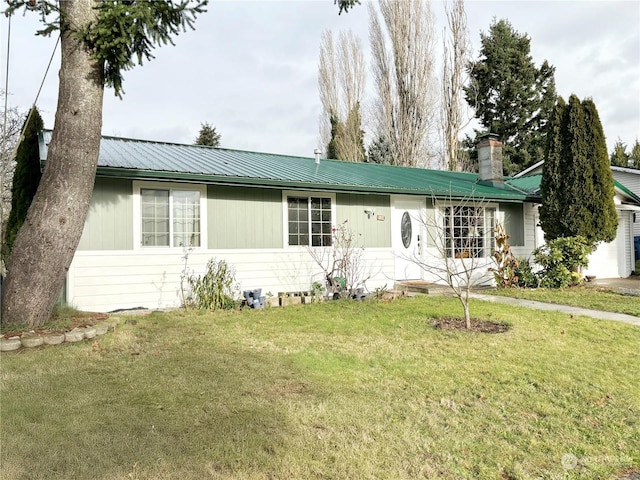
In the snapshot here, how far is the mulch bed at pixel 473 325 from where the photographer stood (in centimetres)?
602

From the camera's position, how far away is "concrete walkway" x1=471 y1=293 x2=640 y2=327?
22.7ft

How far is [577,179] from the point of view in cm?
1109

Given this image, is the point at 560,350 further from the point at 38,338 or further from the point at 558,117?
the point at 558,117

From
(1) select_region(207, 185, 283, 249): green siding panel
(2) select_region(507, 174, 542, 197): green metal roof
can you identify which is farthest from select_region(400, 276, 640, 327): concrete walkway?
(1) select_region(207, 185, 283, 249): green siding panel

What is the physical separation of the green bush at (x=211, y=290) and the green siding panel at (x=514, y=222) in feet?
26.4

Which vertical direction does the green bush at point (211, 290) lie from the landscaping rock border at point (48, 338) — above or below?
above

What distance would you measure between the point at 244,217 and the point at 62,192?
374 centimetres

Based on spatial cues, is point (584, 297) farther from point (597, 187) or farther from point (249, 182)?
point (249, 182)

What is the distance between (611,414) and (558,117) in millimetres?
10217

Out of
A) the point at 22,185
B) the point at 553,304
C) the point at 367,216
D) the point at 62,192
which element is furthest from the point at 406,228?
the point at 22,185

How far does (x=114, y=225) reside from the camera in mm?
7531

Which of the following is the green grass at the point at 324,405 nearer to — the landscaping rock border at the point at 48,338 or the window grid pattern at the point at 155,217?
the landscaping rock border at the point at 48,338

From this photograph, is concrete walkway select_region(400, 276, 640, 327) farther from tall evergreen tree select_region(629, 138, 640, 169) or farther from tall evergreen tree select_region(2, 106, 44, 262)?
tall evergreen tree select_region(629, 138, 640, 169)

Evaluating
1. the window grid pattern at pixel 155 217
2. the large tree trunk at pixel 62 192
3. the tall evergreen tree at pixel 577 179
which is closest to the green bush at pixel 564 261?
the tall evergreen tree at pixel 577 179
